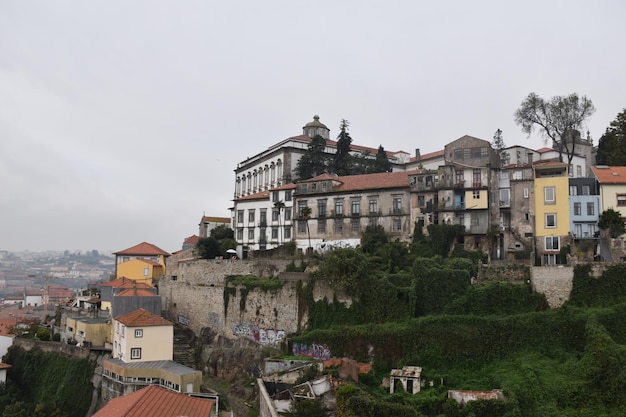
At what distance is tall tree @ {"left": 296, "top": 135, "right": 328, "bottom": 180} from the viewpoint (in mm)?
59344

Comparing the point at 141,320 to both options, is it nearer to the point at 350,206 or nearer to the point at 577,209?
the point at 350,206

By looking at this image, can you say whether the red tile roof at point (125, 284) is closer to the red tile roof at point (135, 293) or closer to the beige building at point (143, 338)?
the red tile roof at point (135, 293)

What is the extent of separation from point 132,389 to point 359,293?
1604cm

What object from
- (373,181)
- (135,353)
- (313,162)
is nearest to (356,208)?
(373,181)

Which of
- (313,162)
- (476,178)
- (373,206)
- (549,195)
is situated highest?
(313,162)

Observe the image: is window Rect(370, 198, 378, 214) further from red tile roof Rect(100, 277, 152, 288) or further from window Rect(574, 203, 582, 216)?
red tile roof Rect(100, 277, 152, 288)

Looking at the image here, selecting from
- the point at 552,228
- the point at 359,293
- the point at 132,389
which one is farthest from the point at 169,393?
the point at 552,228

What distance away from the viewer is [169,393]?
29109mm

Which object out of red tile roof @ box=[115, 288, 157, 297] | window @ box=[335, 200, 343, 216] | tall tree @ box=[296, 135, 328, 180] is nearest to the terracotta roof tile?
window @ box=[335, 200, 343, 216]

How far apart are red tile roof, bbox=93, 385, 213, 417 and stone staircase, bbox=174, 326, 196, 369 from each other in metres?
15.1

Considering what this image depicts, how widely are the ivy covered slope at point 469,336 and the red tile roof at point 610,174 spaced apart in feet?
31.8

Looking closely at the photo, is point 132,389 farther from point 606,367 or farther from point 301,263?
point 606,367

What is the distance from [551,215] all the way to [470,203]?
5.71 meters

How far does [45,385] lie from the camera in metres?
47.5
